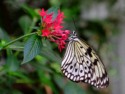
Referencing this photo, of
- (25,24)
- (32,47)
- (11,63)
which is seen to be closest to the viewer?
(32,47)

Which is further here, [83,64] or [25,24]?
[25,24]

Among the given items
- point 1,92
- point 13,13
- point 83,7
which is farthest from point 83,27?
point 1,92

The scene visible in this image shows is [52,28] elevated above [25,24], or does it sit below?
below

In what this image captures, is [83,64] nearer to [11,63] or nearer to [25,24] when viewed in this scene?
[11,63]

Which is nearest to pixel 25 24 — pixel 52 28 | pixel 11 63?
pixel 11 63

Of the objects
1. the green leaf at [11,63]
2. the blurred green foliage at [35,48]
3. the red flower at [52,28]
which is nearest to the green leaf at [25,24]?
the blurred green foliage at [35,48]

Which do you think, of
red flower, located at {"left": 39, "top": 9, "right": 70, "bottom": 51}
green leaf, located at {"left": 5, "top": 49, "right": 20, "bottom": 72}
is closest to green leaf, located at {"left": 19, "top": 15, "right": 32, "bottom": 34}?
green leaf, located at {"left": 5, "top": 49, "right": 20, "bottom": 72}

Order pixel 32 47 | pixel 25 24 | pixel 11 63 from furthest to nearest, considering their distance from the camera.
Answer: pixel 25 24
pixel 11 63
pixel 32 47

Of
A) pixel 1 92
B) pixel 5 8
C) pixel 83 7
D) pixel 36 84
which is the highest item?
pixel 83 7

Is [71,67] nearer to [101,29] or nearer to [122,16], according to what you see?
[101,29]
